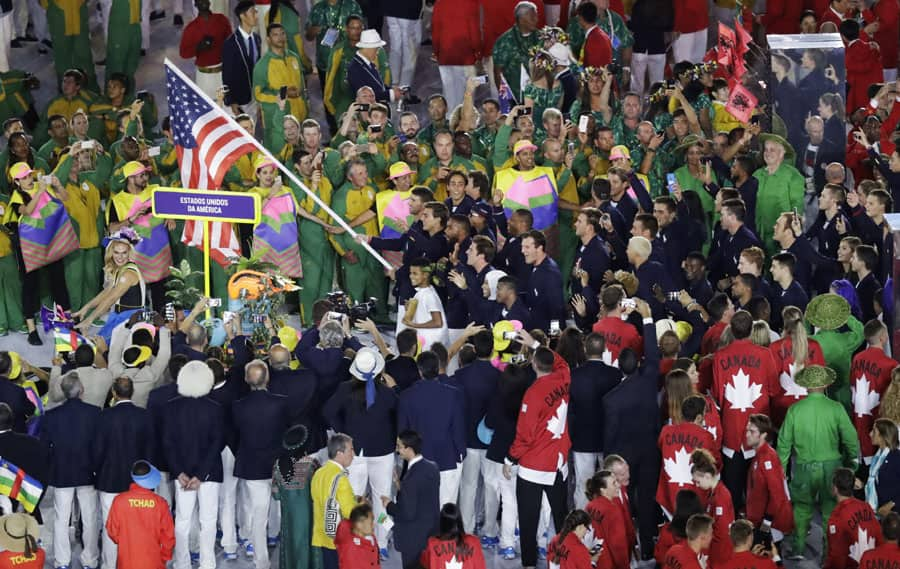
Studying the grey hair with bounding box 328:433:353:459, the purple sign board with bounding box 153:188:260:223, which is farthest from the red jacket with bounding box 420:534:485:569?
the purple sign board with bounding box 153:188:260:223

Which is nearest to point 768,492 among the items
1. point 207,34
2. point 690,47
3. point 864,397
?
point 864,397

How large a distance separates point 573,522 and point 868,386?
3524mm

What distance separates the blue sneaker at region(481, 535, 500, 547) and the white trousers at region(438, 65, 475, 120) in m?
7.95

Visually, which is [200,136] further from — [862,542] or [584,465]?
[862,542]

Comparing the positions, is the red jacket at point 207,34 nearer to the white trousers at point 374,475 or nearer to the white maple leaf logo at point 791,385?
the white trousers at point 374,475

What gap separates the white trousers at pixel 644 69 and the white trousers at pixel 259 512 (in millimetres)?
9416

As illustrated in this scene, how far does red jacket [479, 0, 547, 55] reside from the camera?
78.6 ft

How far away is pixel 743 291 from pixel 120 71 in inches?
394

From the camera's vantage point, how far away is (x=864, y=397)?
675 inches

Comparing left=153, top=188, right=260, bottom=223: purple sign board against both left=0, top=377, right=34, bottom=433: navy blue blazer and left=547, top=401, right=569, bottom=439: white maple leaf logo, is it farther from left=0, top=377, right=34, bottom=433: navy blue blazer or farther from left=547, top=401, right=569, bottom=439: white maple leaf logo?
left=547, top=401, right=569, bottom=439: white maple leaf logo

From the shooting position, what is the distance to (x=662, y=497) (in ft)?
53.8

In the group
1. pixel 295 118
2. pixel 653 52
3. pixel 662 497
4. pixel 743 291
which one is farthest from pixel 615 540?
pixel 653 52

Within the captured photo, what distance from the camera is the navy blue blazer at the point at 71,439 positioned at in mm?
16344

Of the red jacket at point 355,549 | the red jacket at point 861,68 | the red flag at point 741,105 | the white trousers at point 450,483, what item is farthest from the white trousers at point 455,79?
the red jacket at point 355,549
